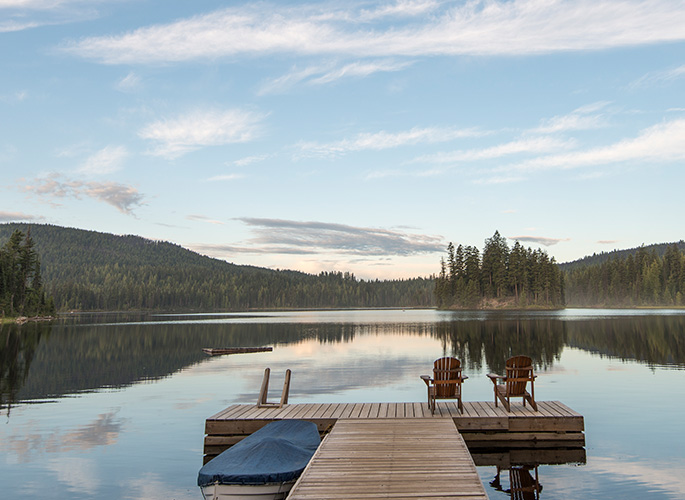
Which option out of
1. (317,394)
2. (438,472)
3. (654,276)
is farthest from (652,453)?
(654,276)

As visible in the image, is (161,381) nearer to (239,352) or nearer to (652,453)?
(239,352)

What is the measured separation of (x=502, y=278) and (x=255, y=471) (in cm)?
15452

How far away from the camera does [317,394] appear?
2552cm

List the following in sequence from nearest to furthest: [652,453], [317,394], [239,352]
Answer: [652,453], [317,394], [239,352]

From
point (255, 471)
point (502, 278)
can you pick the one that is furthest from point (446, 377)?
point (502, 278)

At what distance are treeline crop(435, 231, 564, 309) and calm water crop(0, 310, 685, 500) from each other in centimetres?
10096

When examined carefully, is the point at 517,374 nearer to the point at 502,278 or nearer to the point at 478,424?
the point at 478,424

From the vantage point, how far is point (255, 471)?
10.4 m

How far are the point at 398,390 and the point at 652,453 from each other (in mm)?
12841

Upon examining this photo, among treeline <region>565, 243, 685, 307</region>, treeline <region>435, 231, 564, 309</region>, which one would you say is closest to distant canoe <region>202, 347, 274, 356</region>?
treeline <region>435, 231, 564, 309</region>

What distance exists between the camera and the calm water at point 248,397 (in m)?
13.0

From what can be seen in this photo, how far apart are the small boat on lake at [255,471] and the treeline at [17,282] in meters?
104

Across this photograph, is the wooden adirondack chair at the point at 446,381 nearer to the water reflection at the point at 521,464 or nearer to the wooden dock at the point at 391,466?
the water reflection at the point at 521,464

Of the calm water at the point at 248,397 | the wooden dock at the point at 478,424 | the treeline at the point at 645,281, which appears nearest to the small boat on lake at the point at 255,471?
the calm water at the point at 248,397
